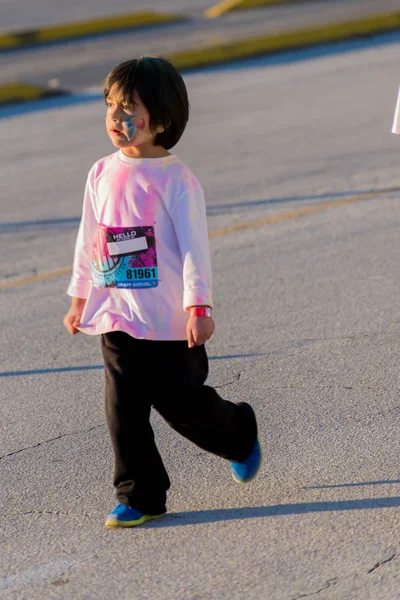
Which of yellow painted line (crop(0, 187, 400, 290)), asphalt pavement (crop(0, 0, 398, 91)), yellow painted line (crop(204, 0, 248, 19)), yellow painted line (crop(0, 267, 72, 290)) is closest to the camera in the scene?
yellow painted line (crop(0, 267, 72, 290))

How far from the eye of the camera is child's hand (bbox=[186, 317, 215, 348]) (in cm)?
361

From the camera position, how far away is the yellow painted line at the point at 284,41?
17.4 meters

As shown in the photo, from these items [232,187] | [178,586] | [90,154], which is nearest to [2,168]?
[90,154]

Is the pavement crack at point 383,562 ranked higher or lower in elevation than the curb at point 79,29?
higher

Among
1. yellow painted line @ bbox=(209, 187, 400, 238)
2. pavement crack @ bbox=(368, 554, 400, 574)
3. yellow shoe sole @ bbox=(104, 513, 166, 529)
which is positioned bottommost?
yellow painted line @ bbox=(209, 187, 400, 238)

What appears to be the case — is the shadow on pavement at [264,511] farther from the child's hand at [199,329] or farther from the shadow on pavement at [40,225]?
the shadow on pavement at [40,225]

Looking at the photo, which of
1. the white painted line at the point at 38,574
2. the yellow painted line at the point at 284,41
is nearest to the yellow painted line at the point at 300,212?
the white painted line at the point at 38,574

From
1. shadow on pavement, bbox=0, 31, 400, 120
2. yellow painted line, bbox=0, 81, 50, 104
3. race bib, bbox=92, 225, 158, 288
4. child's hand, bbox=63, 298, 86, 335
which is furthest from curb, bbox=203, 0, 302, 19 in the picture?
race bib, bbox=92, 225, 158, 288

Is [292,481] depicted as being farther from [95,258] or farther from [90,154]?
[90,154]

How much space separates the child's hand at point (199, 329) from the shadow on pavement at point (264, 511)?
72cm

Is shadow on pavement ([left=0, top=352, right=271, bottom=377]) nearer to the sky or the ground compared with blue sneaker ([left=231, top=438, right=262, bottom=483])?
nearer to the ground

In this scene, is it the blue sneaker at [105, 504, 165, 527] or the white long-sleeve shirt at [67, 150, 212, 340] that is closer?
the white long-sleeve shirt at [67, 150, 212, 340]

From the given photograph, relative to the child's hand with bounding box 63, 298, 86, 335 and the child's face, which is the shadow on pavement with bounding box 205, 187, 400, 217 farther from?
the child's face

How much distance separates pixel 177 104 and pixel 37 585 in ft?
5.64
